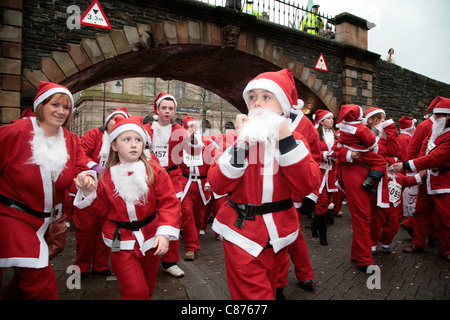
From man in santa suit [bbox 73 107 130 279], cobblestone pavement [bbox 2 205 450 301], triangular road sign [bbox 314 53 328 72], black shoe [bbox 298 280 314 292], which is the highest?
triangular road sign [bbox 314 53 328 72]

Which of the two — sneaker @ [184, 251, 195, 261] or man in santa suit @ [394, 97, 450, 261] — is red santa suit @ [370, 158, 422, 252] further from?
sneaker @ [184, 251, 195, 261]

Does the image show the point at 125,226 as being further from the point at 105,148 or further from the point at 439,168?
the point at 439,168

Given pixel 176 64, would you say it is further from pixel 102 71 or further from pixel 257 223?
pixel 257 223

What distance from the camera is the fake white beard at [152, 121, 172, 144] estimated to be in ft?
14.9

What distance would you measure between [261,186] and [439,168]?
3566mm

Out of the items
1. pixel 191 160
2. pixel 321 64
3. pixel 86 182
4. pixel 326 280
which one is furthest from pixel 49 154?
pixel 321 64

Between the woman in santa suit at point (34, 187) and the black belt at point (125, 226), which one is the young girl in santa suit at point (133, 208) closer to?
the black belt at point (125, 226)

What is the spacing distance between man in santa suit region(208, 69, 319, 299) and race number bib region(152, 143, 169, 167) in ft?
8.34

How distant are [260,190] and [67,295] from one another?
245cm

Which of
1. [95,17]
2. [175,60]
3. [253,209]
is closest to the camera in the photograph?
[253,209]

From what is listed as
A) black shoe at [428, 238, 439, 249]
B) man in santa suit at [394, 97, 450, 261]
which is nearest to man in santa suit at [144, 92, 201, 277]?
man in santa suit at [394, 97, 450, 261]

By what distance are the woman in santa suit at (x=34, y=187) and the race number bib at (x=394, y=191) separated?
4280 mm

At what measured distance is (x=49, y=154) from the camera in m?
2.30

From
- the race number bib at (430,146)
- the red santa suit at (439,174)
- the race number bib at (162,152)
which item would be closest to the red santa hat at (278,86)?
the race number bib at (162,152)
